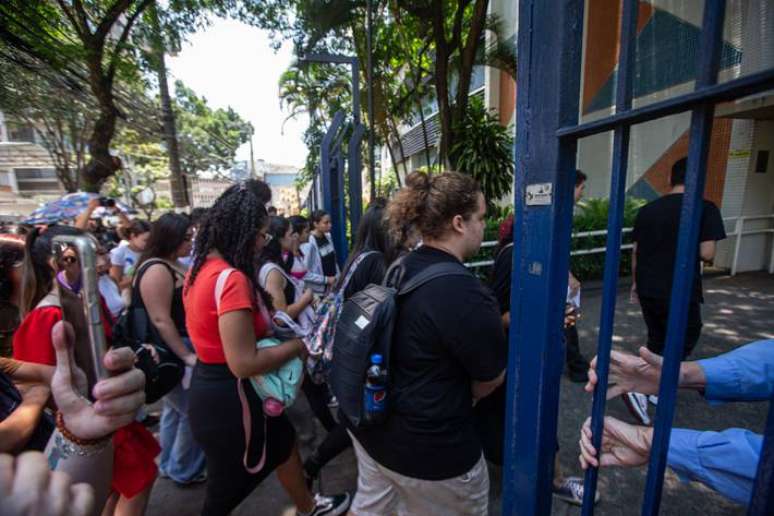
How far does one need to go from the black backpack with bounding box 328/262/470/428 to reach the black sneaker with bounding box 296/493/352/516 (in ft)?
3.83

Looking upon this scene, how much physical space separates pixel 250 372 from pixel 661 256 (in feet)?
9.88

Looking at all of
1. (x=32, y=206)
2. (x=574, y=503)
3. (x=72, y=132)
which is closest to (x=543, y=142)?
(x=574, y=503)

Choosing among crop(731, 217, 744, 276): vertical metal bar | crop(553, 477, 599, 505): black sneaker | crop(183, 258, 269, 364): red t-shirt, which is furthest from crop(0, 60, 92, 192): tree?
crop(731, 217, 744, 276): vertical metal bar

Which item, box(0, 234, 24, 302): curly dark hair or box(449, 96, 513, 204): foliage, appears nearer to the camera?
box(0, 234, 24, 302): curly dark hair

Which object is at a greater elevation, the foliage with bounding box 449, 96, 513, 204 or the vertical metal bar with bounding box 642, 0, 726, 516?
the foliage with bounding box 449, 96, 513, 204

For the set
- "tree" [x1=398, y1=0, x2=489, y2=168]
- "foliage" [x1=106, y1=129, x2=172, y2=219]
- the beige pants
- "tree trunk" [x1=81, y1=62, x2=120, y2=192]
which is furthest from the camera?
"foliage" [x1=106, y1=129, x2=172, y2=219]

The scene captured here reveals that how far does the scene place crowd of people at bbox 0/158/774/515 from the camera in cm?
94

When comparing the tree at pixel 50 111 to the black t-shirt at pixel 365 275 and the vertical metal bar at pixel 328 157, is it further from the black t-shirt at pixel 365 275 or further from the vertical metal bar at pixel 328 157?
the black t-shirt at pixel 365 275

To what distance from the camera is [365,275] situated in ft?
7.10

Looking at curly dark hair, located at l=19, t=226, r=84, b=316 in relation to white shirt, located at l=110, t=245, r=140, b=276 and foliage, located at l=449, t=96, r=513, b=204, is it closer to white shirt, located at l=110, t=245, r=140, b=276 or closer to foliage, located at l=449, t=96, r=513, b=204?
white shirt, located at l=110, t=245, r=140, b=276

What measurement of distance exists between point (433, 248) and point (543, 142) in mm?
679

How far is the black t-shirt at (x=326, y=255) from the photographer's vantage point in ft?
15.1

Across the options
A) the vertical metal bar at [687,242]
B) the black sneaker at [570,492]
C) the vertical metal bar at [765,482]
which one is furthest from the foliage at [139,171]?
the vertical metal bar at [765,482]

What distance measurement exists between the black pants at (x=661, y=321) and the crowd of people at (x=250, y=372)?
1382 mm
